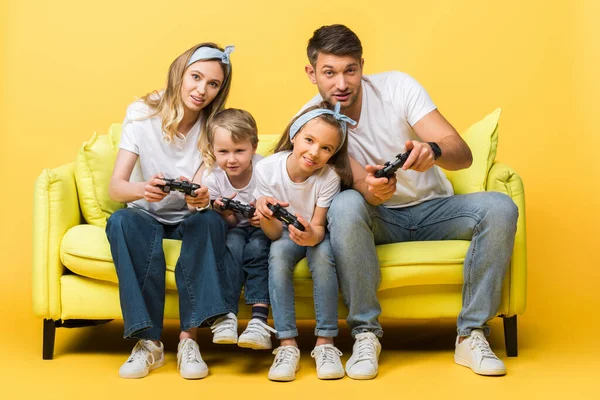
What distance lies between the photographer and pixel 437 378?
11.4ft

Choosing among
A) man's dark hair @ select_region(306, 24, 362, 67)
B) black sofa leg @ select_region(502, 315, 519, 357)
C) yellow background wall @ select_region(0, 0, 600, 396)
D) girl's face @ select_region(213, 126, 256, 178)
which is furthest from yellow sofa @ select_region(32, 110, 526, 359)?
yellow background wall @ select_region(0, 0, 600, 396)

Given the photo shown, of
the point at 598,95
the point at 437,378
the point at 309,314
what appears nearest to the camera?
the point at 437,378

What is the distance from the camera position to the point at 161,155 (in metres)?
3.94

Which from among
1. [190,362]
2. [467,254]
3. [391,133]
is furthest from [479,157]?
[190,362]

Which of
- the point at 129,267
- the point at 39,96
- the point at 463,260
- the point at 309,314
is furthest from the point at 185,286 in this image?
the point at 39,96

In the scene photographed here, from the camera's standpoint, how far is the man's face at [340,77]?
375cm

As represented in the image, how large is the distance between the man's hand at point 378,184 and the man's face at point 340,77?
38 centimetres

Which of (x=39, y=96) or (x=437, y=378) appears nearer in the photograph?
(x=437, y=378)

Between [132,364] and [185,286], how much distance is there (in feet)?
1.06

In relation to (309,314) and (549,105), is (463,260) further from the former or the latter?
(549,105)

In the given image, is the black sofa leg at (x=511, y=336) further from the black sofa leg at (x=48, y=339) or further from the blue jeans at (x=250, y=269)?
the black sofa leg at (x=48, y=339)

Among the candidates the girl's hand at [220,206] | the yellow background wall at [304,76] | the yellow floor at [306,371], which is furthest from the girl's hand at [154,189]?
the yellow background wall at [304,76]

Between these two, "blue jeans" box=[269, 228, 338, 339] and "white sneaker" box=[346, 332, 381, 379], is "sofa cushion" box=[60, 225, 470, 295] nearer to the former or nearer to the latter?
"blue jeans" box=[269, 228, 338, 339]

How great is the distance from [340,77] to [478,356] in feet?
3.67
